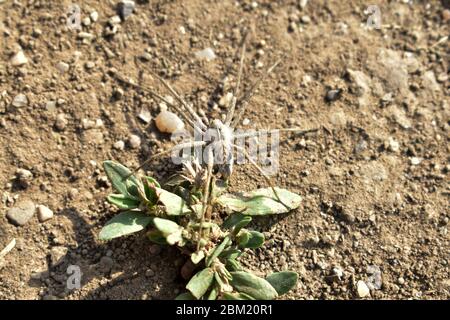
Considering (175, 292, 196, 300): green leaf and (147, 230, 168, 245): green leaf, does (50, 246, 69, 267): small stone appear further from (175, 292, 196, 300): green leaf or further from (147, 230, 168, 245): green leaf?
(175, 292, 196, 300): green leaf

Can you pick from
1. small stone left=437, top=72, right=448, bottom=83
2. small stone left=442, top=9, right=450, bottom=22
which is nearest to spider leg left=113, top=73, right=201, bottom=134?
small stone left=437, top=72, right=448, bottom=83

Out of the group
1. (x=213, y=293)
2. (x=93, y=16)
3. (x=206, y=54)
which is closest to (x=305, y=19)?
(x=206, y=54)

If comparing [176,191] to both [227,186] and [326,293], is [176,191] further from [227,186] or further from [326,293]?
[326,293]

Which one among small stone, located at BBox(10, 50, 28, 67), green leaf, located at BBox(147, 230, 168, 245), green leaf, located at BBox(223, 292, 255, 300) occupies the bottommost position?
green leaf, located at BBox(223, 292, 255, 300)

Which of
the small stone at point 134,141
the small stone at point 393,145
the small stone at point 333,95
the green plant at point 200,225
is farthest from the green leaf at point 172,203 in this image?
the small stone at point 393,145

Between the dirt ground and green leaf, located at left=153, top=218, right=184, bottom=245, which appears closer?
green leaf, located at left=153, top=218, right=184, bottom=245

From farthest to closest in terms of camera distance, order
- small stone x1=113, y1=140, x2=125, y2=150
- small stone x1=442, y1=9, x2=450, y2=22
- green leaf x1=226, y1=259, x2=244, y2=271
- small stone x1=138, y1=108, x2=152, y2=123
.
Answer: small stone x1=442, y1=9, x2=450, y2=22 < small stone x1=138, y1=108, x2=152, y2=123 < small stone x1=113, y1=140, x2=125, y2=150 < green leaf x1=226, y1=259, x2=244, y2=271

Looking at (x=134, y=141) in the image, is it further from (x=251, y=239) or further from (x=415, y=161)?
(x=415, y=161)

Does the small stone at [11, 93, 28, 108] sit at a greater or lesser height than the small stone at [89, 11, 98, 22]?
lesser
